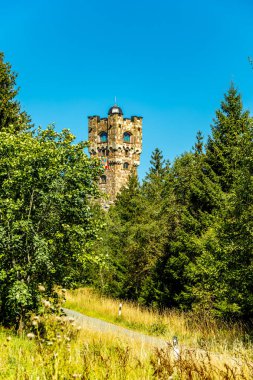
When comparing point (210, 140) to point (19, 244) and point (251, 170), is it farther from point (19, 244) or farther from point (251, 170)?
point (19, 244)

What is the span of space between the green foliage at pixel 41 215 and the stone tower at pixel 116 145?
61.3m

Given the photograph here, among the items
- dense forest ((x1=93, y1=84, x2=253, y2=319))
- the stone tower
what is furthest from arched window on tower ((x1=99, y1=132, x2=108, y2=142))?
dense forest ((x1=93, y1=84, x2=253, y2=319))

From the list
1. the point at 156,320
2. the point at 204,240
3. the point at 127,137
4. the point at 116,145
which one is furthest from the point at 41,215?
the point at 127,137

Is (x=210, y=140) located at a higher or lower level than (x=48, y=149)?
higher

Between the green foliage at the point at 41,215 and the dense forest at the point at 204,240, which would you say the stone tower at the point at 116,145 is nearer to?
the dense forest at the point at 204,240

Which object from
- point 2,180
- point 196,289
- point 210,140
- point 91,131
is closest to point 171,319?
point 196,289

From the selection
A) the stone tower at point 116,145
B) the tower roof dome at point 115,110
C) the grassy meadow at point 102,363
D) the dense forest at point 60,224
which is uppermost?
the tower roof dome at point 115,110

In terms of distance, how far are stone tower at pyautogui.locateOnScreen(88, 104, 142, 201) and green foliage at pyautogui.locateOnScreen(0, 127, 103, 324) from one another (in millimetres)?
61342

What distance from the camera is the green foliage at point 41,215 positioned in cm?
1077

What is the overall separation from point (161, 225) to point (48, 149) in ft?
68.1

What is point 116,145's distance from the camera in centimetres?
7544

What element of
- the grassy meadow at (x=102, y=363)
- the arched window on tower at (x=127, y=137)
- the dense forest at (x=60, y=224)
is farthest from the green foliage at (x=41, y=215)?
the arched window on tower at (x=127, y=137)

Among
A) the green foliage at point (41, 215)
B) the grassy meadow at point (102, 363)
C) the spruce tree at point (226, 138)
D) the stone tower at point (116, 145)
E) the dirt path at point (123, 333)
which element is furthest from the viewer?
the stone tower at point (116, 145)

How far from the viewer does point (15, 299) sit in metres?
10.3
